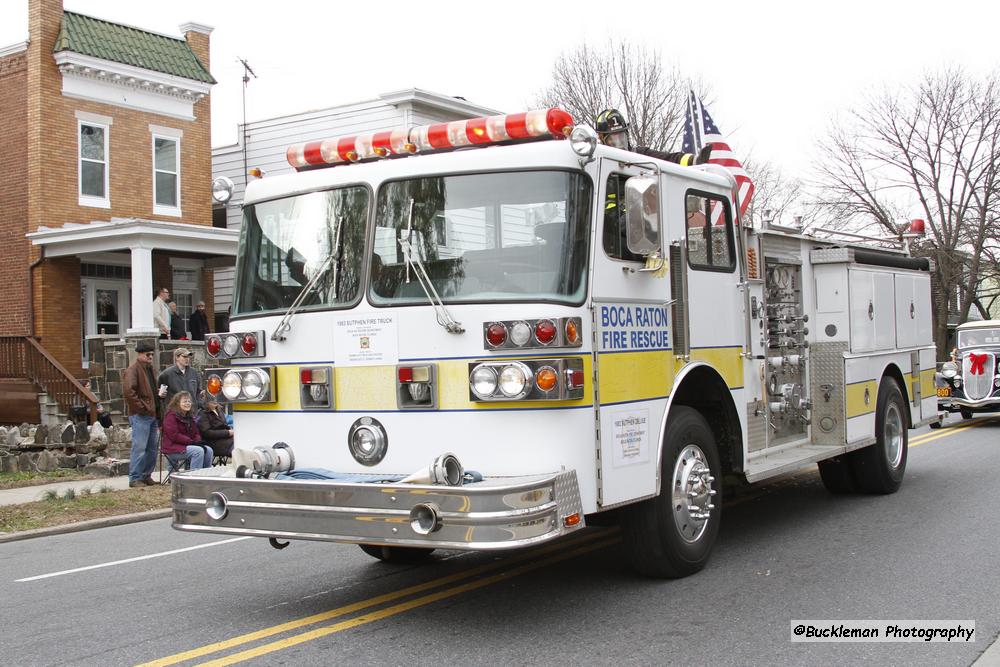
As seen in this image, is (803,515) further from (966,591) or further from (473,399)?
(473,399)

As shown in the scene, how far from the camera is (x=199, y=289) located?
934 inches

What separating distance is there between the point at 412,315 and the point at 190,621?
7.32 feet

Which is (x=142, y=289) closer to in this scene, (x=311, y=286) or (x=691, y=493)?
(x=311, y=286)

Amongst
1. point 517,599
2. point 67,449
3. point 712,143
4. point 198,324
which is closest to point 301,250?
point 517,599

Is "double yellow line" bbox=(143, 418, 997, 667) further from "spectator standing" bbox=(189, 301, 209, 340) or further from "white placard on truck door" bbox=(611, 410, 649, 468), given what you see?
"spectator standing" bbox=(189, 301, 209, 340)

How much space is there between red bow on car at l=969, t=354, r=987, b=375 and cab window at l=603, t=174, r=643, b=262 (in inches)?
564

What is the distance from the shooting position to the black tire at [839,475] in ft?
32.2

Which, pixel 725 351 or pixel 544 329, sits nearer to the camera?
pixel 544 329

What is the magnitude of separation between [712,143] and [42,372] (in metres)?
14.1

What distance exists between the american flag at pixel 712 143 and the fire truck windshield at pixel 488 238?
2500 mm

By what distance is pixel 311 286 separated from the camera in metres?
6.11

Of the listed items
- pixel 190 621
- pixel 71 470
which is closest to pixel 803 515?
pixel 190 621

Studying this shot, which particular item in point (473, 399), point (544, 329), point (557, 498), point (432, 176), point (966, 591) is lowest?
point (966, 591)

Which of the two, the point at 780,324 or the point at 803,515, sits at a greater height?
the point at 780,324
